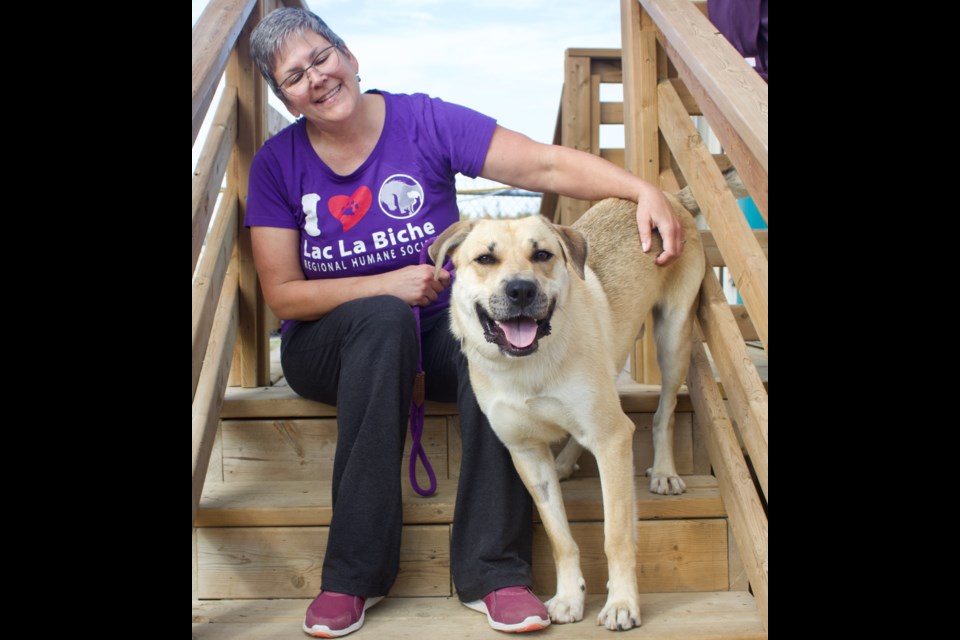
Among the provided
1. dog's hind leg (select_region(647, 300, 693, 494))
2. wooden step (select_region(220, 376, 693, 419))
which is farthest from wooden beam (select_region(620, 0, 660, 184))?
wooden step (select_region(220, 376, 693, 419))

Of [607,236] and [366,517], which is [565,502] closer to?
[366,517]

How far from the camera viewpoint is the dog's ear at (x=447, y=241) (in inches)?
92.7

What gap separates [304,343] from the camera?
8.75 ft

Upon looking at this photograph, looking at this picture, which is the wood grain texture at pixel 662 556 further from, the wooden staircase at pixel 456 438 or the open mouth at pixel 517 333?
the open mouth at pixel 517 333

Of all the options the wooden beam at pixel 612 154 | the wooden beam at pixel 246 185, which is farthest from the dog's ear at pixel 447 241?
the wooden beam at pixel 612 154

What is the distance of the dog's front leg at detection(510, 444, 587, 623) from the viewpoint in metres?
2.34

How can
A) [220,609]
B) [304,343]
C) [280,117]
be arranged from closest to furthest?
[220,609] < [304,343] < [280,117]

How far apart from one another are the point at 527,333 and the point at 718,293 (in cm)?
99

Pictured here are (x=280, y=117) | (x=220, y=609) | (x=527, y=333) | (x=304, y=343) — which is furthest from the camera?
(x=280, y=117)

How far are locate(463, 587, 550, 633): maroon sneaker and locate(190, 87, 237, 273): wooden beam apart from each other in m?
1.16

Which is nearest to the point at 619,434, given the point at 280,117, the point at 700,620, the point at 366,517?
the point at 700,620

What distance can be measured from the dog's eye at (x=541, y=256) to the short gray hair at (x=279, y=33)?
3.25 ft

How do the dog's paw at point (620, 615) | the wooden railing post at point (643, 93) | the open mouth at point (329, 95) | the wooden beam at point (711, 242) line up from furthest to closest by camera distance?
the wooden railing post at point (643, 93) < the wooden beam at point (711, 242) < the open mouth at point (329, 95) < the dog's paw at point (620, 615)

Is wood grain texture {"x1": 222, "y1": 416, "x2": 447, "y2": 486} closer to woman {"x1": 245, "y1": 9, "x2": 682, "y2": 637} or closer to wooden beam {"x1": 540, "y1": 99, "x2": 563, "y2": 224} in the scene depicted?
woman {"x1": 245, "y1": 9, "x2": 682, "y2": 637}
